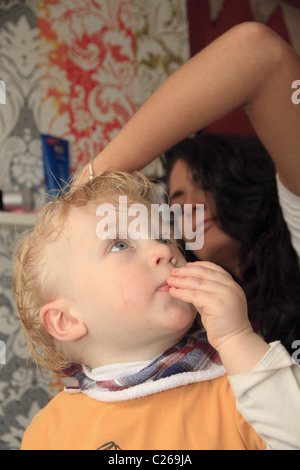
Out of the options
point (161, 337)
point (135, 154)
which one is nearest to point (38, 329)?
point (161, 337)

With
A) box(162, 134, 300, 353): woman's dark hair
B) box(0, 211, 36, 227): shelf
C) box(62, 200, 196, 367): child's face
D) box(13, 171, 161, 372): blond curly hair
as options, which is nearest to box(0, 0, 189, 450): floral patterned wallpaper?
box(0, 211, 36, 227): shelf

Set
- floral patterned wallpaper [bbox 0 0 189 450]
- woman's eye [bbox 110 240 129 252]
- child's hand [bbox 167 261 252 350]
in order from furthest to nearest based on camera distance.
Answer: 1. floral patterned wallpaper [bbox 0 0 189 450]
2. woman's eye [bbox 110 240 129 252]
3. child's hand [bbox 167 261 252 350]

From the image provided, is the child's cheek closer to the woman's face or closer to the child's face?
the child's face

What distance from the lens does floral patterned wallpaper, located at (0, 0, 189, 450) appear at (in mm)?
1322

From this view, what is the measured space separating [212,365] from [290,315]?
0.30 metres

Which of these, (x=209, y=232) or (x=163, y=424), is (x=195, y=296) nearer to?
(x=163, y=424)

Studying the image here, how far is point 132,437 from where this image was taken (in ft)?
2.09

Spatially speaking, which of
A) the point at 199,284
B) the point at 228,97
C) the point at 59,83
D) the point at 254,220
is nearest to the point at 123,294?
the point at 199,284

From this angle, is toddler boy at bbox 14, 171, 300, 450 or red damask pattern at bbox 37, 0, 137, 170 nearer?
toddler boy at bbox 14, 171, 300, 450

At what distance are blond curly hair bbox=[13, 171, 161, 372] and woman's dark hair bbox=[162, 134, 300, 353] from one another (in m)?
0.35

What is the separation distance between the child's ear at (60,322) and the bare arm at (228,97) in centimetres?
25

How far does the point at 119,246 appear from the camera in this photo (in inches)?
26.6

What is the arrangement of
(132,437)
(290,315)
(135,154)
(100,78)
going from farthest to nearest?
(100,78) → (290,315) → (135,154) → (132,437)

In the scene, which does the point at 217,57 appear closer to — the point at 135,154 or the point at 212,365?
the point at 135,154
